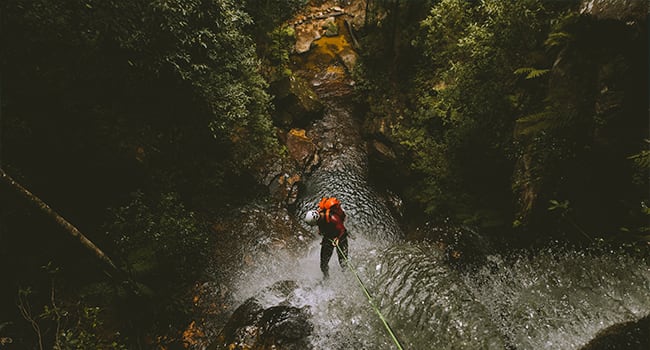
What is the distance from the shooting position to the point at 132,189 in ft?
23.3

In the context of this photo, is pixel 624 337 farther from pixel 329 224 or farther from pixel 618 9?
pixel 329 224

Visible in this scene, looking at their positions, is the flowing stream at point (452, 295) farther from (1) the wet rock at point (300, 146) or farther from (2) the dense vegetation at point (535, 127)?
(1) the wet rock at point (300, 146)

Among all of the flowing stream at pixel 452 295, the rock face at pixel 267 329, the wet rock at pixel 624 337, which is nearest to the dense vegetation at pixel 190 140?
the flowing stream at pixel 452 295

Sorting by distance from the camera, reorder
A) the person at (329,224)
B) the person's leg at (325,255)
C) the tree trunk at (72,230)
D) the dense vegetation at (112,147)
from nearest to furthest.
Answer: the tree trunk at (72,230)
the dense vegetation at (112,147)
the person at (329,224)
the person's leg at (325,255)

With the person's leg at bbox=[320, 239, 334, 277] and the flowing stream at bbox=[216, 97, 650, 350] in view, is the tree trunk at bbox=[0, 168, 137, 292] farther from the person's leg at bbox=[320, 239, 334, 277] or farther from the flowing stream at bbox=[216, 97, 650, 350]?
the person's leg at bbox=[320, 239, 334, 277]

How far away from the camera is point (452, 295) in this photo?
6227mm

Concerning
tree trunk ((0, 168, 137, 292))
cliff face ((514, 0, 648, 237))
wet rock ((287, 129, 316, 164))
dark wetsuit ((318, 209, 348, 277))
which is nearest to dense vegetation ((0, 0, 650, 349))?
cliff face ((514, 0, 648, 237))

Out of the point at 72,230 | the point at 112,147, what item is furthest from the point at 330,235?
the point at 112,147

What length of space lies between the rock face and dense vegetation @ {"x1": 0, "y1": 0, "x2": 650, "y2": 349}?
1.34 m

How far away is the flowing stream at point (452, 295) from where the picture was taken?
4934 millimetres

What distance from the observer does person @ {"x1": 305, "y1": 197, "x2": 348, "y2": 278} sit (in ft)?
22.0

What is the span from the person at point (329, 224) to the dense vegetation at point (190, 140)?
2791 mm

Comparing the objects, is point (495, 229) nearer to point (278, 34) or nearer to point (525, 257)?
point (525, 257)

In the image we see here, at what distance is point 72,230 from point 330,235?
4.65m
